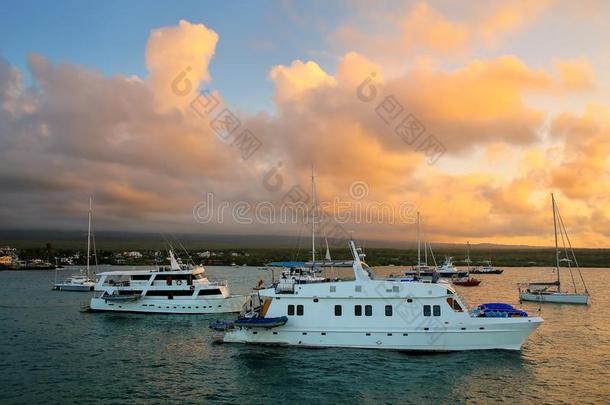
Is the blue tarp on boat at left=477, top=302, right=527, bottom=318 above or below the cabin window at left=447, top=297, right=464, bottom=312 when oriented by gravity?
below

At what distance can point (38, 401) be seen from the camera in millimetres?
21734

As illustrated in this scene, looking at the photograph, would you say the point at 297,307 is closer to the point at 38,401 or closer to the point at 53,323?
the point at 38,401

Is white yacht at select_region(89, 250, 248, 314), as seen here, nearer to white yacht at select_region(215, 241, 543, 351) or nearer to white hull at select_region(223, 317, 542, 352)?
white yacht at select_region(215, 241, 543, 351)

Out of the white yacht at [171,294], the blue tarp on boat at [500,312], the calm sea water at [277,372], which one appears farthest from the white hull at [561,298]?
the white yacht at [171,294]

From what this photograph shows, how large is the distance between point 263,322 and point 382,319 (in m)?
7.36

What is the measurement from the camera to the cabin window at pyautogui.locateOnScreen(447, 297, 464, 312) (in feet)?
92.3

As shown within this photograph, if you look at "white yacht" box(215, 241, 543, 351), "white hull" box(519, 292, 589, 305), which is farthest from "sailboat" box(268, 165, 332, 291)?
"white hull" box(519, 292, 589, 305)

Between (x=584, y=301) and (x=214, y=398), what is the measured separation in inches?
2070

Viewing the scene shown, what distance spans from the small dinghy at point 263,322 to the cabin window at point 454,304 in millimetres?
10070

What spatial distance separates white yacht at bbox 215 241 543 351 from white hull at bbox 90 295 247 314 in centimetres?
1757

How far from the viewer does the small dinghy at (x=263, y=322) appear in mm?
28969

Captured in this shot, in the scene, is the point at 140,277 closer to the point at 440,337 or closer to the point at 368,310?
the point at 368,310

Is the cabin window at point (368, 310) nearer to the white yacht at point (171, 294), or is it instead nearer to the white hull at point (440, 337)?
the white hull at point (440, 337)

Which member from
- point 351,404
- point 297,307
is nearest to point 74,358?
point 297,307
